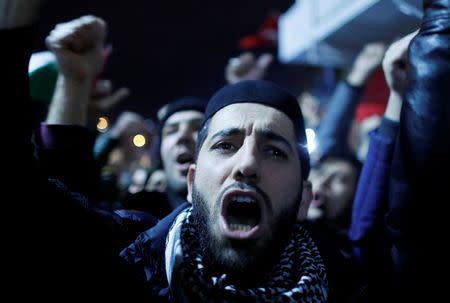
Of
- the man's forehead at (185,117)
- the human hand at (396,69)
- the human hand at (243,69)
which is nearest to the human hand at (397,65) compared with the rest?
the human hand at (396,69)

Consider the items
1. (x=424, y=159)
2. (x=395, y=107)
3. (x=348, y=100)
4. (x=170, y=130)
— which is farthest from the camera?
(x=348, y=100)

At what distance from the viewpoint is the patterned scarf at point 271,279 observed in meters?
1.17

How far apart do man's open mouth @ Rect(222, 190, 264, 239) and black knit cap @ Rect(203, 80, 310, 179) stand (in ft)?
1.23

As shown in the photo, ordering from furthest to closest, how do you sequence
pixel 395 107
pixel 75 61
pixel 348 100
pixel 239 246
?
1. pixel 348 100
2. pixel 75 61
3. pixel 395 107
4. pixel 239 246

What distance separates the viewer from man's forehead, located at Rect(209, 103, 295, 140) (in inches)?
59.9

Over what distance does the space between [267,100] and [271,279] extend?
32.8 inches

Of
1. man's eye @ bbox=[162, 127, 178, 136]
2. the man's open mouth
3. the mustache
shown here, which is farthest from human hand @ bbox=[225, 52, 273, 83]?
the mustache

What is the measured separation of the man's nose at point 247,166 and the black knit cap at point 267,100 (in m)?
0.33

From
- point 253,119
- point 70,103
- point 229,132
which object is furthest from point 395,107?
point 70,103

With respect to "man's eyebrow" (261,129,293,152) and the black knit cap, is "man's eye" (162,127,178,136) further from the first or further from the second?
"man's eyebrow" (261,129,293,152)

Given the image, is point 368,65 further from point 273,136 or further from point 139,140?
point 139,140

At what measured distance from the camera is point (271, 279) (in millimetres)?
1331

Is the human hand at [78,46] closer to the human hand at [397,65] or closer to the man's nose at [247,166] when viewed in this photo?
the man's nose at [247,166]

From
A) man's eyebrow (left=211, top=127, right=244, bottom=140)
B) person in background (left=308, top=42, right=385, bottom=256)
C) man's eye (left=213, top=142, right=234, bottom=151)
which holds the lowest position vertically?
person in background (left=308, top=42, right=385, bottom=256)
